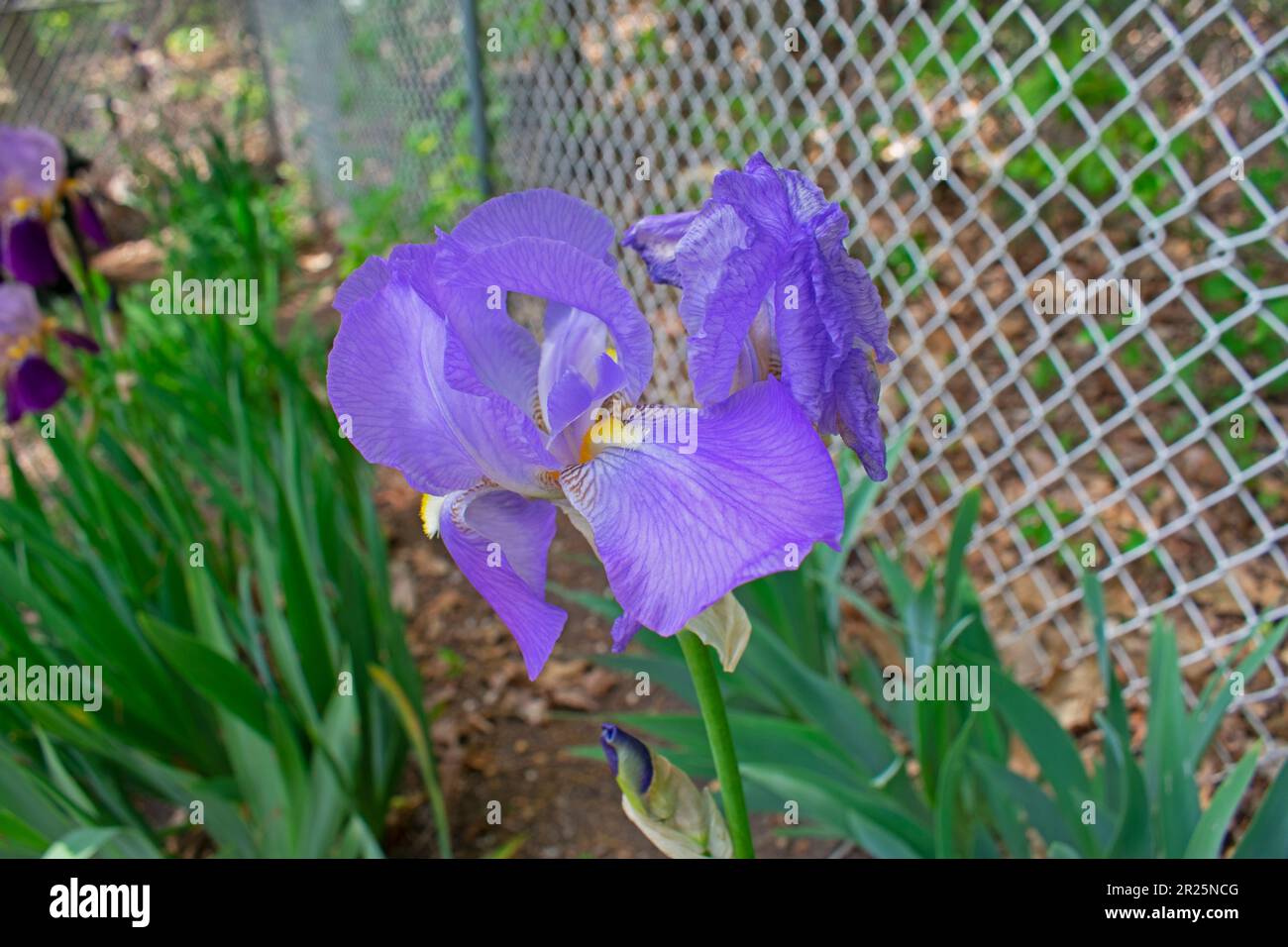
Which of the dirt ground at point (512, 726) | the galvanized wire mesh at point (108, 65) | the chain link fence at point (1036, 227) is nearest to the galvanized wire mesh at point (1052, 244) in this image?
the chain link fence at point (1036, 227)

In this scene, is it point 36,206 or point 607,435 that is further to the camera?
point 36,206

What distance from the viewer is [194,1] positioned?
7656 millimetres

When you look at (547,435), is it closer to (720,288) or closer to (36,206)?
(720,288)

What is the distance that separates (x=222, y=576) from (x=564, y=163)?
184 cm

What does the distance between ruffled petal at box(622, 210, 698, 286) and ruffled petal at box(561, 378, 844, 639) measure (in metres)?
0.17

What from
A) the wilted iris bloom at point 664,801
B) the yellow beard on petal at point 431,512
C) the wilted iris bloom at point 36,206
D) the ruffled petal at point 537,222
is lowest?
the wilted iris bloom at point 664,801

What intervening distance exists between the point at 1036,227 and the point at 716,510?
1.61 m

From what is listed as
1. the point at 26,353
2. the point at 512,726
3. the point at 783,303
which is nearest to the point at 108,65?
the point at 26,353

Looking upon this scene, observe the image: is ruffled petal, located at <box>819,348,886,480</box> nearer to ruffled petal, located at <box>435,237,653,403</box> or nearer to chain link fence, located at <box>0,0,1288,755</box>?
ruffled petal, located at <box>435,237,653,403</box>

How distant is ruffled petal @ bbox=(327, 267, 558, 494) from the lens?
0.57 meters

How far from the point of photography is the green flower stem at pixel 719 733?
593 mm

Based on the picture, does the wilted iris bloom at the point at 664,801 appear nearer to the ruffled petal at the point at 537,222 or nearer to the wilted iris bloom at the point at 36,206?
the ruffled petal at the point at 537,222

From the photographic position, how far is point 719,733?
2.05 ft

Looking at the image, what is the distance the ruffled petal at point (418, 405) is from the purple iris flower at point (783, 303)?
12cm
